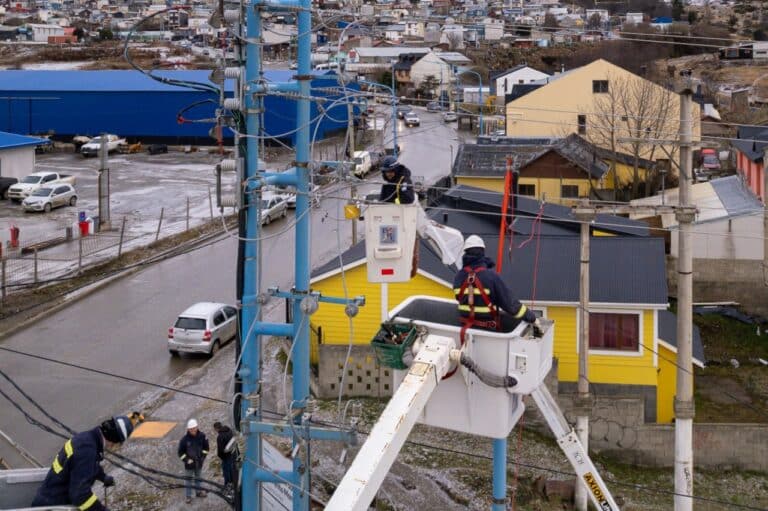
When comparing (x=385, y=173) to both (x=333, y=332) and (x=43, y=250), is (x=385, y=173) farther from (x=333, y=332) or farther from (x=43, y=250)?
(x=43, y=250)

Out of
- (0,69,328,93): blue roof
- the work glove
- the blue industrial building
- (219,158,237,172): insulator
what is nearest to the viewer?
the work glove

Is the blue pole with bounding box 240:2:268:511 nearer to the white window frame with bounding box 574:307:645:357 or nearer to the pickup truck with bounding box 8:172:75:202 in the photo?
the white window frame with bounding box 574:307:645:357

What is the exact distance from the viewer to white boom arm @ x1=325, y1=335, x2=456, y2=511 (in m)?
5.55

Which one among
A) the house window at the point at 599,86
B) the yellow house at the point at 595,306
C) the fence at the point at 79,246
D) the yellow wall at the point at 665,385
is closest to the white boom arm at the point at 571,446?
the yellow house at the point at 595,306

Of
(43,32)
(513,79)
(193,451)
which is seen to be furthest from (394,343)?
(43,32)

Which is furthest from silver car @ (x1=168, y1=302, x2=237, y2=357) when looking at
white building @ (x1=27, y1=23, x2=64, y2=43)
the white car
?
white building @ (x1=27, y1=23, x2=64, y2=43)

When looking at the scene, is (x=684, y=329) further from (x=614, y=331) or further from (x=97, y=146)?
(x=97, y=146)

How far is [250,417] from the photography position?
30.4 feet

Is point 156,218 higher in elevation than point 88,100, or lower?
lower

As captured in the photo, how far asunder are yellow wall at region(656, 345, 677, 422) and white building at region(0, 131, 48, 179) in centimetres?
3411

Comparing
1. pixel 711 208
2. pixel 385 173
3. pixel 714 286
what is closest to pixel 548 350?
pixel 385 173

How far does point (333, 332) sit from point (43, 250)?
47.1 ft

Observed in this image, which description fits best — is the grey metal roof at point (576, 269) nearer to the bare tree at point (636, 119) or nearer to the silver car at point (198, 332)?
the silver car at point (198, 332)

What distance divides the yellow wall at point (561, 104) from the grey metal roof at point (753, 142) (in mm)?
7626
